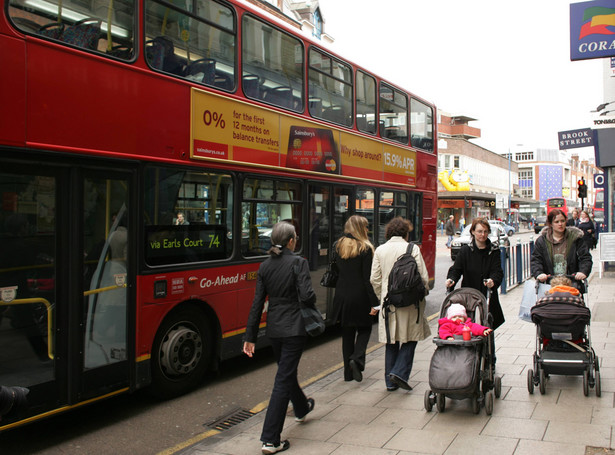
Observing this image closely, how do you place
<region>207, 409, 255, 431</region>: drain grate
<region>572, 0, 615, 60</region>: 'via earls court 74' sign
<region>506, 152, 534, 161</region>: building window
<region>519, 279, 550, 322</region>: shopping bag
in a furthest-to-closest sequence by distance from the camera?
<region>506, 152, 534, 161</region>: building window
<region>572, 0, 615, 60</region>: 'via earls court 74' sign
<region>519, 279, 550, 322</region>: shopping bag
<region>207, 409, 255, 431</region>: drain grate

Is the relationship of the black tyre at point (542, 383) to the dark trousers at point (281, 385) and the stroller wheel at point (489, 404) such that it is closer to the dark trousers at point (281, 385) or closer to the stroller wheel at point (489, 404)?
the stroller wheel at point (489, 404)

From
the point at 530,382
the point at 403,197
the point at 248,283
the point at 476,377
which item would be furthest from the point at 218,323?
the point at 403,197

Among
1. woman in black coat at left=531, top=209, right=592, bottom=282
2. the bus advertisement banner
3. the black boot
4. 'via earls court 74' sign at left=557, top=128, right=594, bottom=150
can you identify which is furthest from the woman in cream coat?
'via earls court 74' sign at left=557, top=128, right=594, bottom=150

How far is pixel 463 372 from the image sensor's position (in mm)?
4629

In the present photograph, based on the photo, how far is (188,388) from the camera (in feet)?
19.7

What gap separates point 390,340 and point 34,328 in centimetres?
320

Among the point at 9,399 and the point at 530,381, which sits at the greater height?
the point at 9,399

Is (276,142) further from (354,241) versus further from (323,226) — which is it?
(354,241)

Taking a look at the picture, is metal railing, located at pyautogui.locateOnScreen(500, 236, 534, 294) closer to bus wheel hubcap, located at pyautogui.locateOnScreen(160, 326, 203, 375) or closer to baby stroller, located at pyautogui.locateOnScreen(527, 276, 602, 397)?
baby stroller, located at pyautogui.locateOnScreen(527, 276, 602, 397)

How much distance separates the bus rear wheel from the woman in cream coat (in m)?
1.89

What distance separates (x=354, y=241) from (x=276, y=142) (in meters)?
1.95

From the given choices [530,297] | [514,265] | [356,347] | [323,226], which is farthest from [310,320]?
[514,265]

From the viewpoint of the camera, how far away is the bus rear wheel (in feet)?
18.5

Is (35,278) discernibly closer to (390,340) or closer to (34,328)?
(34,328)
